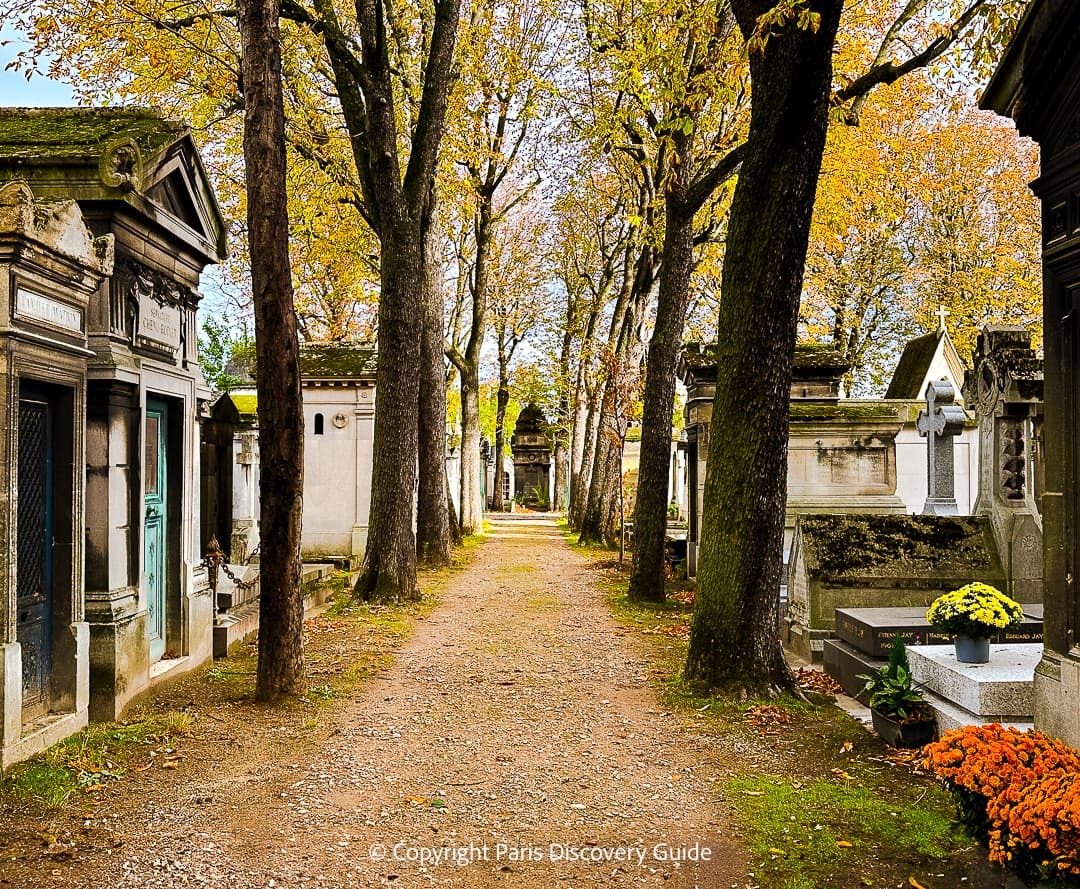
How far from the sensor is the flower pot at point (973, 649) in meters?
5.84

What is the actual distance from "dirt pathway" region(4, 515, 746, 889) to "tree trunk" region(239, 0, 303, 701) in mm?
1264

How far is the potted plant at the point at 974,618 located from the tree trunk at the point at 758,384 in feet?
4.97

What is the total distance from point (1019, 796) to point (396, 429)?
9960 millimetres

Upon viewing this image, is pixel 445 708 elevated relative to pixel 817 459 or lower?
lower

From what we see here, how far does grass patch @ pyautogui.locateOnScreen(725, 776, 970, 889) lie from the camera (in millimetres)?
4266

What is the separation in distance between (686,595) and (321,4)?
996 centimetres

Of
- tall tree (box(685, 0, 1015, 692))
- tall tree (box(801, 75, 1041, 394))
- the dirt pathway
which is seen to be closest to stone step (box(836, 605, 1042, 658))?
tall tree (box(685, 0, 1015, 692))

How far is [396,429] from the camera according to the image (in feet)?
41.1

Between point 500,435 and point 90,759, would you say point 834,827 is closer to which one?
point 90,759

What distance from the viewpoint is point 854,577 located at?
9031 millimetres

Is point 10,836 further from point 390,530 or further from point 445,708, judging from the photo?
point 390,530

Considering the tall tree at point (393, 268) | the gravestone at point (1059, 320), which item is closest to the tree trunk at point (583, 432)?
the tall tree at point (393, 268)

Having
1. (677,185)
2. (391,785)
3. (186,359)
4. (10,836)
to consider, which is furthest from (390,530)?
(10,836)

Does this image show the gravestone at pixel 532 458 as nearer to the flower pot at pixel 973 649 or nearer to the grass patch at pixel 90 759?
the grass patch at pixel 90 759
